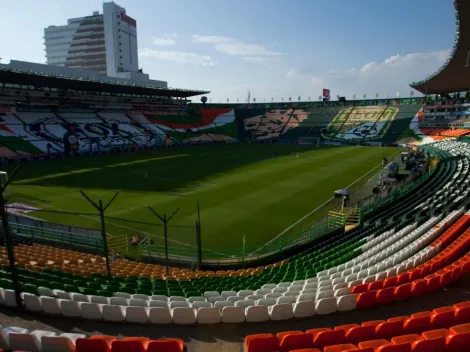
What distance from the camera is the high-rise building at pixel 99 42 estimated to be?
13512 cm

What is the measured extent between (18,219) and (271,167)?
118 feet

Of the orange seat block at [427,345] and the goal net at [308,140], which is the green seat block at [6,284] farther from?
the goal net at [308,140]

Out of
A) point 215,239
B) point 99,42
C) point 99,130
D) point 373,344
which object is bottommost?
point 215,239

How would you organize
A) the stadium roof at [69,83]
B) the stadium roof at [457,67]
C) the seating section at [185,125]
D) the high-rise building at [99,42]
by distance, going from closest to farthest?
the stadium roof at [457,67], the stadium roof at [69,83], the seating section at [185,125], the high-rise building at [99,42]

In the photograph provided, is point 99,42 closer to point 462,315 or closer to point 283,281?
point 283,281

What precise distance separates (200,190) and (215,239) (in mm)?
13892

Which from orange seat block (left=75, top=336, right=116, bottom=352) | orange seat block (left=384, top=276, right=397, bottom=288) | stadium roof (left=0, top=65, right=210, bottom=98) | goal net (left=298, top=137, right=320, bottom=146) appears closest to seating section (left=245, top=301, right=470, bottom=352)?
orange seat block (left=384, top=276, right=397, bottom=288)

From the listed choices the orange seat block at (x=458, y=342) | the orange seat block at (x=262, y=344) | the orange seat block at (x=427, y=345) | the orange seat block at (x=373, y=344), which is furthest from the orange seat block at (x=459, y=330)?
the orange seat block at (x=262, y=344)

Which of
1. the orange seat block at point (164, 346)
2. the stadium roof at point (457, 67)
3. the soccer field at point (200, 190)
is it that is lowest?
the soccer field at point (200, 190)

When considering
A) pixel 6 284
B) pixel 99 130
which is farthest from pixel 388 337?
pixel 99 130

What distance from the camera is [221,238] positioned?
76.2 ft

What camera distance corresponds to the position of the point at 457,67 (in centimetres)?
5150

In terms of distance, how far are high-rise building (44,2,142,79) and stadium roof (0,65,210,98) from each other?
55.8m

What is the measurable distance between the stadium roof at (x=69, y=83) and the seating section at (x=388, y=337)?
65.9 meters
